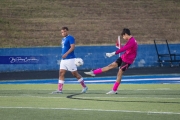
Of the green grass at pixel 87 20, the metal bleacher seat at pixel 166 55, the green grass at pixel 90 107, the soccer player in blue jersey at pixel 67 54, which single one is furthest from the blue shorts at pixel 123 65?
the green grass at pixel 87 20

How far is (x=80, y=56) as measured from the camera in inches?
1378

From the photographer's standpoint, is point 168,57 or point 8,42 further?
point 8,42

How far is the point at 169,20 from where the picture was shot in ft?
161

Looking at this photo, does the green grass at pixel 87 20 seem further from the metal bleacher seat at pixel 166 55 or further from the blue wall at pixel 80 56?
the blue wall at pixel 80 56

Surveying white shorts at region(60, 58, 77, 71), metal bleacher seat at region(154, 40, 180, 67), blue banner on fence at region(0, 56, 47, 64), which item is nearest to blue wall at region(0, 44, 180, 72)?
blue banner on fence at region(0, 56, 47, 64)

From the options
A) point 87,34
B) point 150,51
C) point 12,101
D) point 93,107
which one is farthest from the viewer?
point 87,34

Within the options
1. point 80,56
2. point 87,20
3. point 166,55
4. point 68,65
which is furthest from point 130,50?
point 87,20

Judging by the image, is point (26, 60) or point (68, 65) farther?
point (26, 60)

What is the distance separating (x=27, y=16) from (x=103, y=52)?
1290 cm

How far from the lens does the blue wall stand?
1351 inches

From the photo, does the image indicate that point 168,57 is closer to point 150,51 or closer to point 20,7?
point 150,51

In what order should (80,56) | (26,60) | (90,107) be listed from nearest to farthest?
(90,107), (26,60), (80,56)

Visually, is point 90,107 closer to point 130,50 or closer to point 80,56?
point 130,50

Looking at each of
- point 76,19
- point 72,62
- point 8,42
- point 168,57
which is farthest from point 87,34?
point 72,62
